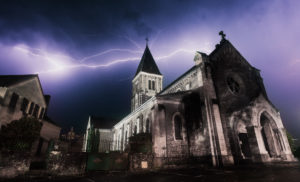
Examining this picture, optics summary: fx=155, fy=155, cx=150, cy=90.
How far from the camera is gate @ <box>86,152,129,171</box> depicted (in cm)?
1140

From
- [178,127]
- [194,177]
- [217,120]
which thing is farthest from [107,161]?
[217,120]

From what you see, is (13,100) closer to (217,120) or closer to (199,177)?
(199,177)

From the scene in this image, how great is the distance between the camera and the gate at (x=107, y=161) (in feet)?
37.4

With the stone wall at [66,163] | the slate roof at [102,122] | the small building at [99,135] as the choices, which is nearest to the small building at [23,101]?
the stone wall at [66,163]

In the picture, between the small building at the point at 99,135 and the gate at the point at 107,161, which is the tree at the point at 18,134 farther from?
the small building at the point at 99,135

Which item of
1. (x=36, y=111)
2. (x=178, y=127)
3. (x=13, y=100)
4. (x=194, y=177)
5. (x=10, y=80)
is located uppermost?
(x=10, y=80)

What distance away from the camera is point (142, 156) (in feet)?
42.9

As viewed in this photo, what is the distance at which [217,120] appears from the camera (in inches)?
688

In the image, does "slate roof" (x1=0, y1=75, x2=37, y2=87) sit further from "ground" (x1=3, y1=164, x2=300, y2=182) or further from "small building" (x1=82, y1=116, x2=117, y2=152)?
"small building" (x1=82, y1=116, x2=117, y2=152)

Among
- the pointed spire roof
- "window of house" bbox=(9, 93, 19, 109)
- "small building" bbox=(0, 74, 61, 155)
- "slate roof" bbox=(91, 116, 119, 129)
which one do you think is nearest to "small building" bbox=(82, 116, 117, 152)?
"slate roof" bbox=(91, 116, 119, 129)

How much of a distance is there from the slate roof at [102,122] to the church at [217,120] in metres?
21.8

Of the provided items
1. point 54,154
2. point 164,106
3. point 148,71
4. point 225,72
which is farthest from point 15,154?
point 148,71

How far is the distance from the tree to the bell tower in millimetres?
27942

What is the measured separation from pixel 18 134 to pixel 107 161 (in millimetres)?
10351
